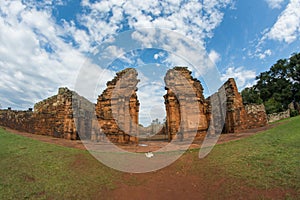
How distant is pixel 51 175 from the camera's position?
6.43 meters

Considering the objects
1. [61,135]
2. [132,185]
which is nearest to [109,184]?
[132,185]

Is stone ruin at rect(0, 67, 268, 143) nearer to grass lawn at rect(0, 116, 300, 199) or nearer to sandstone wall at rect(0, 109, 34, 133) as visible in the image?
sandstone wall at rect(0, 109, 34, 133)

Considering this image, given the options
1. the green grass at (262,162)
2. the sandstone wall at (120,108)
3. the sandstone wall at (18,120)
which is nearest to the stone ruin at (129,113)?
the sandstone wall at (120,108)

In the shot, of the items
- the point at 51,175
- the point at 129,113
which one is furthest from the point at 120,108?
the point at 51,175

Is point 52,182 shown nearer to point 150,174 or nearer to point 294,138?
point 150,174

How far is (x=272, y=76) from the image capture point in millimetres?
37594

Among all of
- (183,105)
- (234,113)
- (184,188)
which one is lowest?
(184,188)

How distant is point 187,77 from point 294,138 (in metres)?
9.63

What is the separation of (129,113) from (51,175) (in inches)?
350

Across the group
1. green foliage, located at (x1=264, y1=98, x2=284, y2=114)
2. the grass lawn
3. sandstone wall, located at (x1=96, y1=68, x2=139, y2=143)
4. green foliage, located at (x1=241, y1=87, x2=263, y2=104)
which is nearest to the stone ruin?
sandstone wall, located at (x1=96, y1=68, x2=139, y2=143)

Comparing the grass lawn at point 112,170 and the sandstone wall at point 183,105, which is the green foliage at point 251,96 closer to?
the sandstone wall at point 183,105

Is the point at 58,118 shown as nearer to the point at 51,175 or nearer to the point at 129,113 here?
the point at 129,113

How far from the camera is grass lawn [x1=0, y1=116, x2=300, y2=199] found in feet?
17.4

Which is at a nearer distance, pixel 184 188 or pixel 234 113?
pixel 184 188
